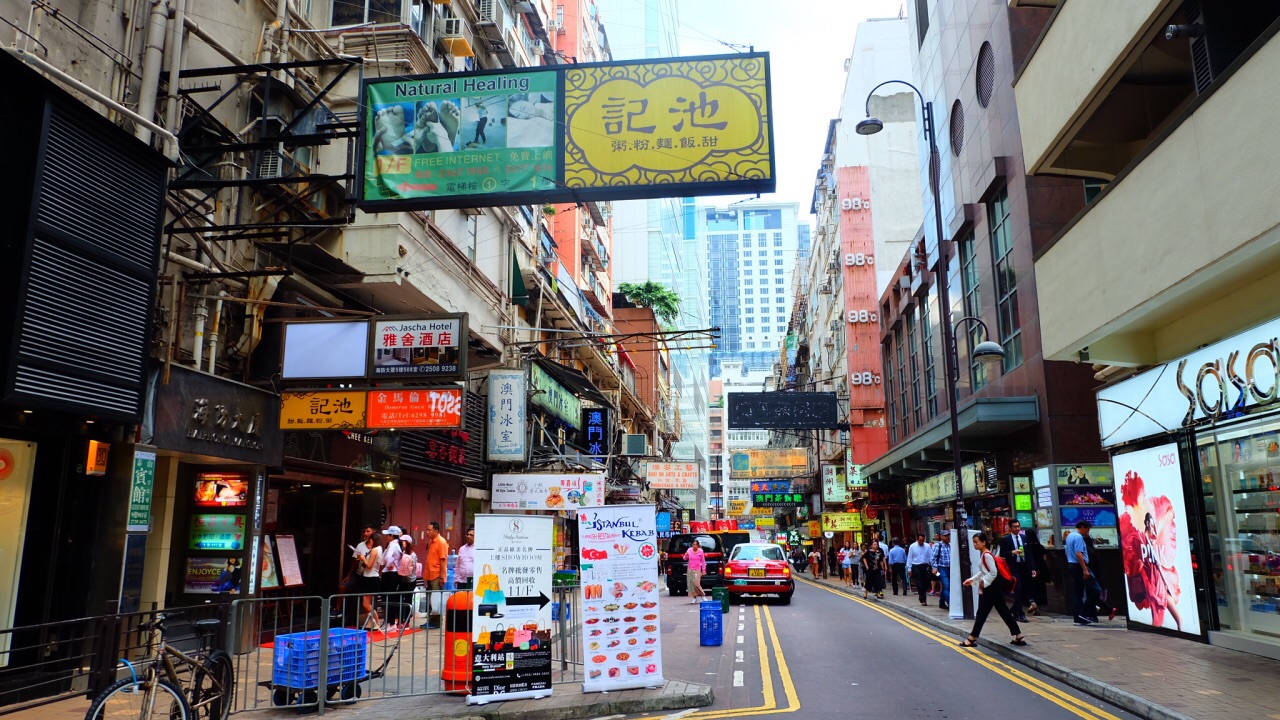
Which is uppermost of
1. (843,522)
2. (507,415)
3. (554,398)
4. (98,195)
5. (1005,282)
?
(1005,282)

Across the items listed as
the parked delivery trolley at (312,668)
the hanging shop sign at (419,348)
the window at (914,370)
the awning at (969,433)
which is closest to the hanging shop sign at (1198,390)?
the awning at (969,433)

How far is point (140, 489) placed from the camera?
1065 cm

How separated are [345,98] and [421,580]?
955 centimetres

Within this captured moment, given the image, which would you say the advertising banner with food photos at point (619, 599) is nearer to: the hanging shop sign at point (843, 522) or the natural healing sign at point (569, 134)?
the natural healing sign at point (569, 134)

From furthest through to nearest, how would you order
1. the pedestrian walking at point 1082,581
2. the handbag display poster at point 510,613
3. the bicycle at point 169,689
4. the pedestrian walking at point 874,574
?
the pedestrian walking at point 874,574 < the pedestrian walking at point 1082,581 < the handbag display poster at point 510,613 < the bicycle at point 169,689

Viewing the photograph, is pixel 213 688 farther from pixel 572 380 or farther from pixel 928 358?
pixel 928 358

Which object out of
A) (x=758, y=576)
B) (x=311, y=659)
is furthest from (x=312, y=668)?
(x=758, y=576)

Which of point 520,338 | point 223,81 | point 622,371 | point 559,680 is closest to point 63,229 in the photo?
point 223,81

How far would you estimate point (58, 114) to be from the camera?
29.8ft

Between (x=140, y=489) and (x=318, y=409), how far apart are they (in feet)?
9.71

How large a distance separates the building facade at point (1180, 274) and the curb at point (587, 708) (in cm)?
771

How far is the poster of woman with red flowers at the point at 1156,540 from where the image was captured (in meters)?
13.6

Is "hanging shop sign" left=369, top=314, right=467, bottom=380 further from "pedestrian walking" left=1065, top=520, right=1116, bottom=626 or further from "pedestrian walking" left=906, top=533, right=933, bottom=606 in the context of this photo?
"pedestrian walking" left=906, top=533, right=933, bottom=606

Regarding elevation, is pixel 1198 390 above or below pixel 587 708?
above
